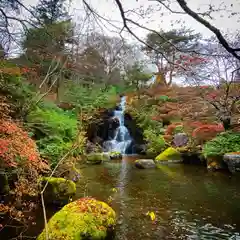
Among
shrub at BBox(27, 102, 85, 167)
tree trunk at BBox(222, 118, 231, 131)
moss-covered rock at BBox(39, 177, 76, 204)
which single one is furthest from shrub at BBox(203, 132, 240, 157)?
moss-covered rock at BBox(39, 177, 76, 204)

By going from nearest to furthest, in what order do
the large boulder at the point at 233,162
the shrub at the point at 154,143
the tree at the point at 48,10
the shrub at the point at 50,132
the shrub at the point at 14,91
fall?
the tree at the point at 48,10, the shrub at the point at 14,91, the shrub at the point at 50,132, the large boulder at the point at 233,162, the shrub at the point at 154,143

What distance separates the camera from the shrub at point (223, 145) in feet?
45.3

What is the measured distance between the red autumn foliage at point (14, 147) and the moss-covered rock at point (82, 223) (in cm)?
143

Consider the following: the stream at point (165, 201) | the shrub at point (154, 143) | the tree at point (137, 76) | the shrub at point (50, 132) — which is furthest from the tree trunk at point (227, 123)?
the tree at point (137, 76)

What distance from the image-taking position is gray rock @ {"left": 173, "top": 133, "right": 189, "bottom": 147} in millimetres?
17953

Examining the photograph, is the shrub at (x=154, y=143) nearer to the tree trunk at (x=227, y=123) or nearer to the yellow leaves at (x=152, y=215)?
the tree trunk at (x=227, y=123)

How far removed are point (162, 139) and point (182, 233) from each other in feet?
43.1

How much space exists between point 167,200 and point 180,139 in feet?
33.3

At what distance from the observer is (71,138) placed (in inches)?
467

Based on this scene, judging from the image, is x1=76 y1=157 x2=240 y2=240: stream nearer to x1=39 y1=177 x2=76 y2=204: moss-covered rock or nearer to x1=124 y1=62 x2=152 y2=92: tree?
x1=39 y1=177 x2=76 y2=204: moss-covered rock

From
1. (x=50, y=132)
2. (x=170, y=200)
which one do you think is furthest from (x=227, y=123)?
(x=50, y=132)

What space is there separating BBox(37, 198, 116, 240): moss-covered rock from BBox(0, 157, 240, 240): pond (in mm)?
454

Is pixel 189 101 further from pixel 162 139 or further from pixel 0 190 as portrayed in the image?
pixel 0 190

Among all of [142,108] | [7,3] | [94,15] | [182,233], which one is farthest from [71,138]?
[142,108]
